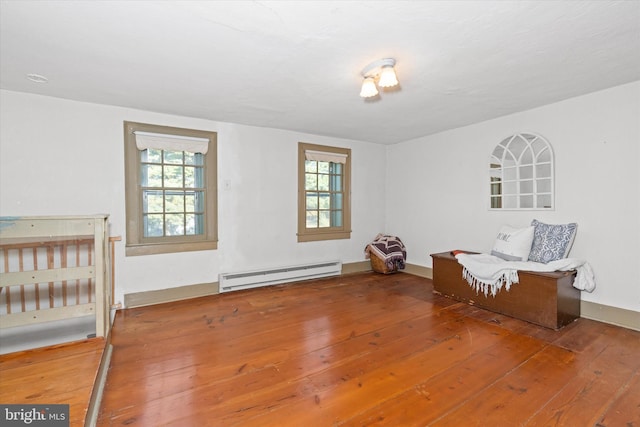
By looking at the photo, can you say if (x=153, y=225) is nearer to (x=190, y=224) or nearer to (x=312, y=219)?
(x=190, y=224)

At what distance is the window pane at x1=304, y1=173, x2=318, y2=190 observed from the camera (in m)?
4.96

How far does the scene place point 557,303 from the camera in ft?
9.15

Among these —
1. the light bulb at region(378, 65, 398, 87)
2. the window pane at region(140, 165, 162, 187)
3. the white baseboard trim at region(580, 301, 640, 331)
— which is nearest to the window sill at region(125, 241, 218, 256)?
the window pane at region(140, 165, 162, 187)

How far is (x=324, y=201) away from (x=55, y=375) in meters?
3.93

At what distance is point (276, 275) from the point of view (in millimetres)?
4449

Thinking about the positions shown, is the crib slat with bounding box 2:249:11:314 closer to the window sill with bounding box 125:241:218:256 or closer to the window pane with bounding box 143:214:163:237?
the window sill with bounding box 125:241:218:256

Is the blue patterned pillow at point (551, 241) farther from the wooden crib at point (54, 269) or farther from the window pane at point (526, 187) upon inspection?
the wooden crib at point (54, 269)

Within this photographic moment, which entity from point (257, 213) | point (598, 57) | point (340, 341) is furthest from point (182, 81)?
point (598, 57)

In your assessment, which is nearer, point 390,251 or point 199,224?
point 199,224

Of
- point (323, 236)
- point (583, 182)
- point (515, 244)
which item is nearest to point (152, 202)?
point (323, 236)

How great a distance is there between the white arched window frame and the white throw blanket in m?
0.78

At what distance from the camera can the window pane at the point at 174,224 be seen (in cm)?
388

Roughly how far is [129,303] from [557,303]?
15.3 feet

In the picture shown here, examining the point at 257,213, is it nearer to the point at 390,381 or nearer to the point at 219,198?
the point at 219,198
